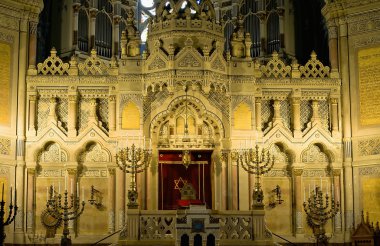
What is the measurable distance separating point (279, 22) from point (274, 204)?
8.84 m

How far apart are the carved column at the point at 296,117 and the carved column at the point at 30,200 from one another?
820 centimetres

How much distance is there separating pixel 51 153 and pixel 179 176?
404 centimetres

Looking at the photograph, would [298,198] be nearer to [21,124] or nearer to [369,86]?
[369,86]

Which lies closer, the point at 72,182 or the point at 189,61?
the point at 189,61

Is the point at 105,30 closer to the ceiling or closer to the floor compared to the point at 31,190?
closer to the ceiling

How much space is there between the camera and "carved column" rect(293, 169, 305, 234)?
77.9 feet

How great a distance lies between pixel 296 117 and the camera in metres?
24.4

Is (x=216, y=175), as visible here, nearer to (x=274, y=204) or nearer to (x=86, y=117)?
(x=274, y=204)

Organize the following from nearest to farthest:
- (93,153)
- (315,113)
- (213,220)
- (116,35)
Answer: (213,220) → (93,153) → (315,113) → (116,35)

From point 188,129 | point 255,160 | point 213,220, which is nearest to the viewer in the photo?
point 213,220

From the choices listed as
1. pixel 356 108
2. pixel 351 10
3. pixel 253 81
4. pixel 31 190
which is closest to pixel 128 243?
pixel 31 190

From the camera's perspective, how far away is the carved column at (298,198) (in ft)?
77.9

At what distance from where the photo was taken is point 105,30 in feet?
98.4

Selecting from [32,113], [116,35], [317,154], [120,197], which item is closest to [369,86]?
[317,154]
